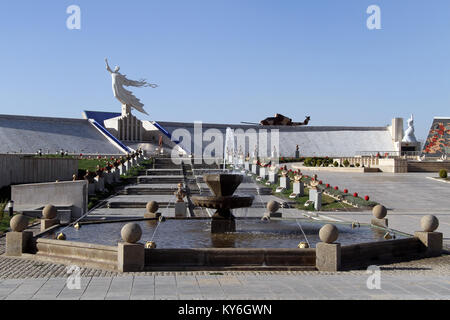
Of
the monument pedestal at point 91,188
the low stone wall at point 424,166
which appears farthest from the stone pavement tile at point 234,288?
the low stone wall at point 424,166

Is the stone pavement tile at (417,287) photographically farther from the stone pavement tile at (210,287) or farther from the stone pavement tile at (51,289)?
the stone pavement tile at (51,289)

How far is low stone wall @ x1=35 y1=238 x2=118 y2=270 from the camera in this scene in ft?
28.6

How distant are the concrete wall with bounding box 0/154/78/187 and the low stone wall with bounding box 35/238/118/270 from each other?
12.4 m

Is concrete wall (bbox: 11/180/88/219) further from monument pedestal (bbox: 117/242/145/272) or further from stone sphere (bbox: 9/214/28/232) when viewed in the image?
monument pedestal (bbox: 117/242/145/272)

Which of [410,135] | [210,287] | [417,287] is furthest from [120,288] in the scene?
[410,135]

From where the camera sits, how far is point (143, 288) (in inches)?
270

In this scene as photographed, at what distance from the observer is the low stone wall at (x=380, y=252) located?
Answer: 29.8 ft

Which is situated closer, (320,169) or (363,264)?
(363,264)

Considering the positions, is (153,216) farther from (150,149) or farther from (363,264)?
(150,149)

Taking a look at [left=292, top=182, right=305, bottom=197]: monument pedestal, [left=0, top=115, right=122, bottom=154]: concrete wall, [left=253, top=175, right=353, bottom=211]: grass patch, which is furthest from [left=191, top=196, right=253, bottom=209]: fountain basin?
[left=0, top=115, right=122, bottom=154]: concrete wall

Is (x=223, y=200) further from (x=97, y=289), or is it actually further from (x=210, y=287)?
(x=97, y=289)

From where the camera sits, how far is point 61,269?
877cm

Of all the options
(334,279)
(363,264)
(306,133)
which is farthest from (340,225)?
(306,133)
